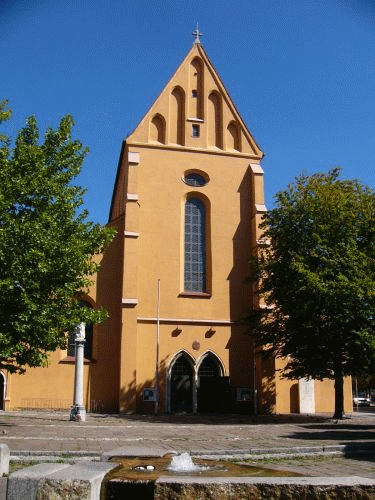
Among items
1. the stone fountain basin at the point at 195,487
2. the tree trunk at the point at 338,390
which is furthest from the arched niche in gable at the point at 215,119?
the stone fountain basin at the point at 195,487

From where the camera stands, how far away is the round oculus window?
3395cm

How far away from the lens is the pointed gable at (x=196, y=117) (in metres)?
34.5

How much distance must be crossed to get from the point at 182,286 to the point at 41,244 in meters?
14.7

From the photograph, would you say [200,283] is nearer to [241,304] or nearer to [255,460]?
[241,304]

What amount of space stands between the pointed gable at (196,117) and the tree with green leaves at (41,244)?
13.9 m

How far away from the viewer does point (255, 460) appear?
41.1 ft

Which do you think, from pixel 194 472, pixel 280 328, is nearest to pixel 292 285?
pixel 280 328

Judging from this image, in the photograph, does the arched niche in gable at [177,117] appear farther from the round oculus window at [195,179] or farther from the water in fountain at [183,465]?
the water in fountain at [183,465]

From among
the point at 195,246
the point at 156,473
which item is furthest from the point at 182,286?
the point at 156,473

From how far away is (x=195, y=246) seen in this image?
3306 cm

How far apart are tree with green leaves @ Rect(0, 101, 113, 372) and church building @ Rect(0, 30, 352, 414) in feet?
32.4

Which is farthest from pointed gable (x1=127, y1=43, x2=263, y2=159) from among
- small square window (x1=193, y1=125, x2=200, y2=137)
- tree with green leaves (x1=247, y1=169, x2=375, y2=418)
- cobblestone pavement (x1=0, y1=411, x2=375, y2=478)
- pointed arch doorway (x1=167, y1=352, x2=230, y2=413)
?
cobblestone pavement (x1=0, y1=411, x2=375, y2=478)

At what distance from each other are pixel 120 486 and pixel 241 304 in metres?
26.2

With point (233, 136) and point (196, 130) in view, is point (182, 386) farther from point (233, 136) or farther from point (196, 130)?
point (233, 136)
